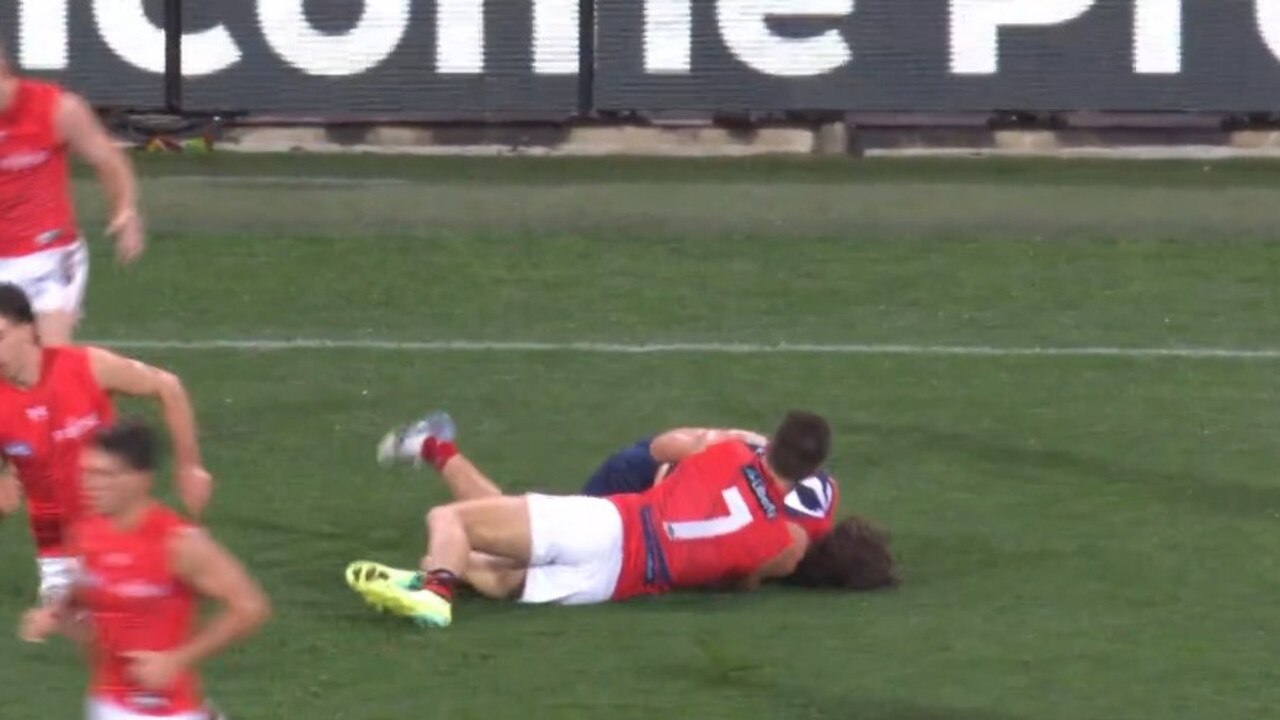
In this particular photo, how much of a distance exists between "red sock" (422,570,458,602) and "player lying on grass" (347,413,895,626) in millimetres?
17

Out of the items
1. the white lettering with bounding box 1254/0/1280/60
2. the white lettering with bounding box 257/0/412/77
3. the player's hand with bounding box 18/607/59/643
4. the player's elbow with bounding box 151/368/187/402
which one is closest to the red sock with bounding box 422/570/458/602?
the player's elbow with bounding box 151/368/187/402

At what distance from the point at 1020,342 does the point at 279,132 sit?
8.16m

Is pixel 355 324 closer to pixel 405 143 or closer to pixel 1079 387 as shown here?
pixel 1079 387

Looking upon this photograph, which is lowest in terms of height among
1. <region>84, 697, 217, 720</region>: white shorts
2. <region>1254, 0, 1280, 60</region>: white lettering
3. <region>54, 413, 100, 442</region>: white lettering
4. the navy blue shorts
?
the navy blue shorts

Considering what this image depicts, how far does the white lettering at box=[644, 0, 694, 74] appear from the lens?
64.6 feet

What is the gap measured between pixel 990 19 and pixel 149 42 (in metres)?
6.34

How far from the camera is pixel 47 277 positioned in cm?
987

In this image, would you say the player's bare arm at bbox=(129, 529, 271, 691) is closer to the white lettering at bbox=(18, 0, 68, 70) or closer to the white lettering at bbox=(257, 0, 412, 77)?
the white lettering at bbox=(257, 0, 412, 77)

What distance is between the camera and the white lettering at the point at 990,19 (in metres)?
19.5

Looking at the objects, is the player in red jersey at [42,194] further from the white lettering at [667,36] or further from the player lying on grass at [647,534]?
the white lettering at [667,36]

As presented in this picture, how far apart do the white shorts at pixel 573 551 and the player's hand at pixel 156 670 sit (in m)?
3.27

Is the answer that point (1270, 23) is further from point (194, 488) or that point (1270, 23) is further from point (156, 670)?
point (156, 670)

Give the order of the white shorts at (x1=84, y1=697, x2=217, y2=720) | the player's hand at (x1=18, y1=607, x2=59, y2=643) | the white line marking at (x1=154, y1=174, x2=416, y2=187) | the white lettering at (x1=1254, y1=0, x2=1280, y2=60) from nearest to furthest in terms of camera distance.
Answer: the white shorts at (x1=84, y1=697, x2=217, y2=720) → the player's hand at (x1=18, y1=607, x2=59, y2=643) → the white line marking at (x1=154, y1=174, x2=416, y2=187) → the white lettering at (x1=1254, y1=0, x2=1280, y2=60)

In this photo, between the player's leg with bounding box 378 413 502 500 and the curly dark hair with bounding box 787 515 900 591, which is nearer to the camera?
the curly dark hair with bounding box 787 515 900 591
